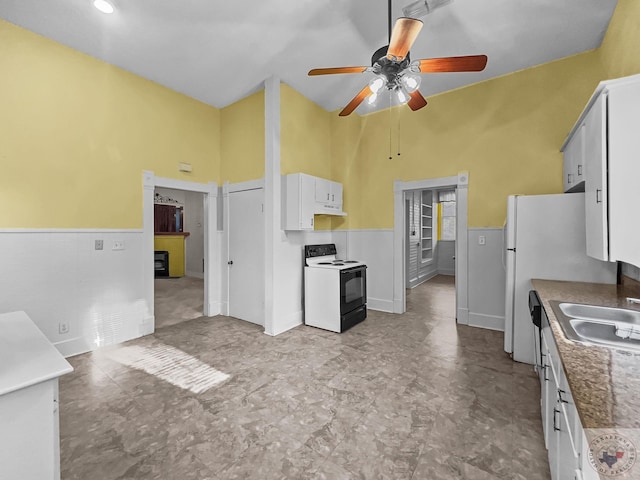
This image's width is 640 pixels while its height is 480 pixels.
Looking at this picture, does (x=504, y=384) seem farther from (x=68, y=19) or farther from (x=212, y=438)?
(x=68, y=19)

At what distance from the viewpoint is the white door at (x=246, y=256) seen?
13.2 feet

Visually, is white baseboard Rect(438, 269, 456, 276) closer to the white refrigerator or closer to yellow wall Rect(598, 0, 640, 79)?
the white refrigerator

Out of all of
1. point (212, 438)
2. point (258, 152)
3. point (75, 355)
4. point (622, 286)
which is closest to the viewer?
point (212, 438)

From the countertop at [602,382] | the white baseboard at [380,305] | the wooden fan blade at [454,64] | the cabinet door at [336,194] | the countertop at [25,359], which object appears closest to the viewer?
the countertop at [602,382]

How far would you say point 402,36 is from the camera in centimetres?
171

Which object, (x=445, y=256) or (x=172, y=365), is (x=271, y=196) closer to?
(x=172, y=365)

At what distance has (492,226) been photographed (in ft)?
12.3

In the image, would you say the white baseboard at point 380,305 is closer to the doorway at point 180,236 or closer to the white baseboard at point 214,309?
the white baseboard at point 214,309

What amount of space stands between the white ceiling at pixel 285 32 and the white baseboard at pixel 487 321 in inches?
124

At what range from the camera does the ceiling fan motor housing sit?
2.00 m

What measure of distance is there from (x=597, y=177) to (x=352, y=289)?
274 cm

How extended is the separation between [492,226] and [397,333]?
1884 mm

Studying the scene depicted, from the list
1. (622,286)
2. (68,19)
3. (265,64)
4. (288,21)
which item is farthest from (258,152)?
(622,286)

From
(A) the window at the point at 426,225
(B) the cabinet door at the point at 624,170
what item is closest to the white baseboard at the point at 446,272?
(A) the window at the point at 426,225
